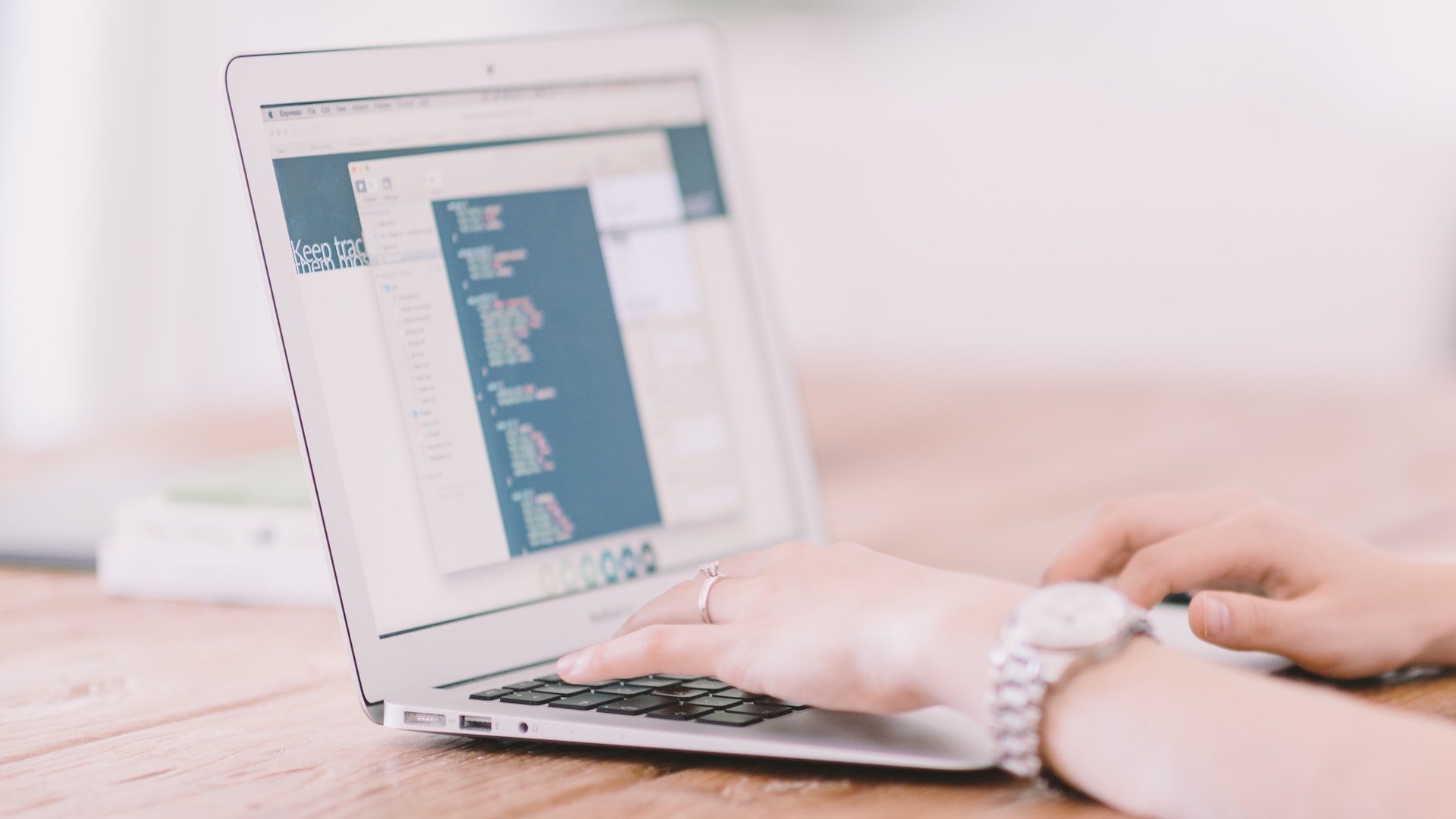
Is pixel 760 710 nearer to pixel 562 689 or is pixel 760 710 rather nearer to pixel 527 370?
pixel 562 689

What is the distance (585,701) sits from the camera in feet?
2.42

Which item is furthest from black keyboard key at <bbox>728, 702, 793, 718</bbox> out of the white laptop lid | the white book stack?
the white book stack

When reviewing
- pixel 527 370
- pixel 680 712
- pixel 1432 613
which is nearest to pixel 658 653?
pixel 680 712

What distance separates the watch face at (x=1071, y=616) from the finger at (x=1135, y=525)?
198 millimetres

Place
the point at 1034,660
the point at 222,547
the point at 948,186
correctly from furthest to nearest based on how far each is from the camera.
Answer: the point at 948,186 → the point at 222,547 → the point at 1034,660

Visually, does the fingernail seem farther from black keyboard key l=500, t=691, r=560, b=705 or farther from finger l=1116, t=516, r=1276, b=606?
black keyboard key l=500, t=691, r=560, b=705

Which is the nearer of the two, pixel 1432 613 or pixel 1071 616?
pixel 1071 616

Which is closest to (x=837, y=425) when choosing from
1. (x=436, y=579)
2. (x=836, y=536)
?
(x=836, y=536)

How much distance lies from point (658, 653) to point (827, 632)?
105 millimetres

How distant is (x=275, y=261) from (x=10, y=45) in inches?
112

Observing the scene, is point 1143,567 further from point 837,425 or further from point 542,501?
point 837,425

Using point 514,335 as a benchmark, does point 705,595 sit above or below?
below

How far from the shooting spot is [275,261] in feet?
2.67

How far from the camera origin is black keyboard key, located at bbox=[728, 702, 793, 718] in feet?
2.29
